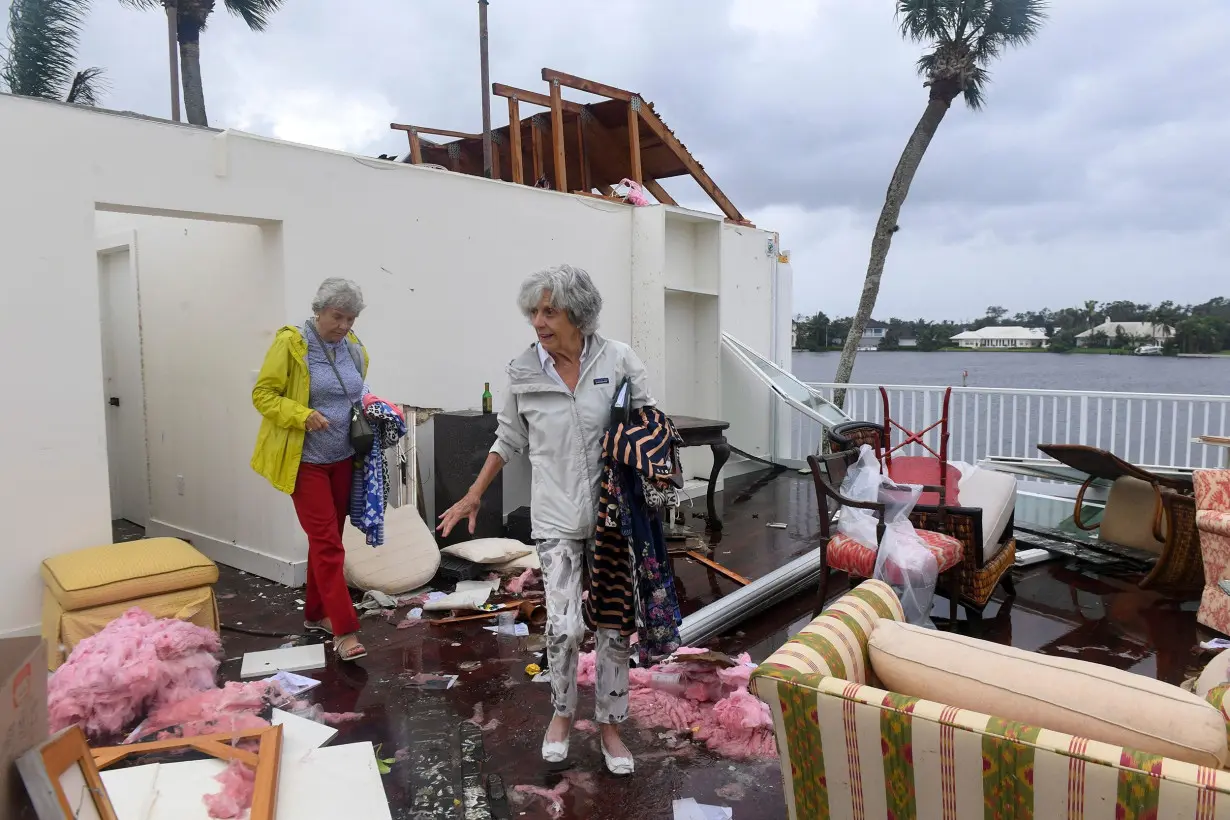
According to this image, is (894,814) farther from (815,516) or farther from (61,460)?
(815,516)

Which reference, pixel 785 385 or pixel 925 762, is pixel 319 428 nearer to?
pixel 925 762

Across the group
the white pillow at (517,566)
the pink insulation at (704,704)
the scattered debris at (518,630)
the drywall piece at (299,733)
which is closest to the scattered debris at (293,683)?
the drywall piece at (299,733)

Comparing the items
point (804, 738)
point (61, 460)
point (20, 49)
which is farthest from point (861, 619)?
point (20, 49)

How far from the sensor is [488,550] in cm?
474

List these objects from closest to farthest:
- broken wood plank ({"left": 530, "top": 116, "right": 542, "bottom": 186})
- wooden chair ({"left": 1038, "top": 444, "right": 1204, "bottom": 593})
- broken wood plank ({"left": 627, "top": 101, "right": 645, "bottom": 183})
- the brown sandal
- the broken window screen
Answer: the brown sandal, wooden chair ({"left": 1038, "top": 444, "right": 1204, "bottom": 593}), broken wood plank ({"left": 627, "top": 101, "right": 645, "bottom": 183}), the broken window screen, broken wood plank ({"left": 530, "top": 116, "right": 542, "bottom": 186})

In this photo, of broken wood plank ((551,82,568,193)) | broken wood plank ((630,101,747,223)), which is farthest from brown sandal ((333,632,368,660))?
broken wood plank ((630,101,747,223))

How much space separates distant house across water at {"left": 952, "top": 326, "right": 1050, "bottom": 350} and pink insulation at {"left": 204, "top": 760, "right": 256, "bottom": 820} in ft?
29.1

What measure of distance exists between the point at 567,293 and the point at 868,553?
6.83 feet

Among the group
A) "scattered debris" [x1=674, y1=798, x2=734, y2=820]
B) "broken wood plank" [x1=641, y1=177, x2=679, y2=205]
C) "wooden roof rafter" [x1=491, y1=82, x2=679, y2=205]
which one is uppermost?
"wooden roof rafter" [x1=491, y1=82, x2=679, y2=205]

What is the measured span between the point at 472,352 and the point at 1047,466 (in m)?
4.08

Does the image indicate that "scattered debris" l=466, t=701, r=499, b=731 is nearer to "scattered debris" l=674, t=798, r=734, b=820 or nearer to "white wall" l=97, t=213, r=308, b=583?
"scattered debris" l=674, t=798, r=734, b=820

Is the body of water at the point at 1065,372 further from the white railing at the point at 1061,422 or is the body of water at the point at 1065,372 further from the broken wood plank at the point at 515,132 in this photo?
the broken wood plank at the point at 515,132

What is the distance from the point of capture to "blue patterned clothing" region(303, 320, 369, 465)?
11.8ft

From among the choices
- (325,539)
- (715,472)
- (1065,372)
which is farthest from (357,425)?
(1065,372)
